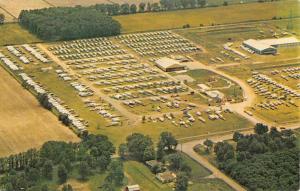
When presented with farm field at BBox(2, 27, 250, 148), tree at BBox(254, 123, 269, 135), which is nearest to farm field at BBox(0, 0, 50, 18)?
farm field at BBox(2, 27, 250, 148)

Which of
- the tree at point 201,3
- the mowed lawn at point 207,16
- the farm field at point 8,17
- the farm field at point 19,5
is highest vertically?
the farm field at point 19,5

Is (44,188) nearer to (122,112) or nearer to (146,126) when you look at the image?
(146,126)

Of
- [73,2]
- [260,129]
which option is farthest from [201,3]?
[260,129]

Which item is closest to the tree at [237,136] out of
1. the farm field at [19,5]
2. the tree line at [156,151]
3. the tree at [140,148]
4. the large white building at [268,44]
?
the tree line at [156,151]

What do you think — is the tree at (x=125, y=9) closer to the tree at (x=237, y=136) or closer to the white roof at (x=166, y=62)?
the white roof at (x=166, y=62)

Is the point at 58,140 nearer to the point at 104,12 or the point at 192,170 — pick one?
the point at 192,170

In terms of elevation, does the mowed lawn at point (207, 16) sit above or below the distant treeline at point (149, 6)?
below

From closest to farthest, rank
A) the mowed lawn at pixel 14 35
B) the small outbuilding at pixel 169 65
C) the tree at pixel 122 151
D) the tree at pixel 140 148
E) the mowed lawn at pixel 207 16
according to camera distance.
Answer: the tree at pixel 140 148 < the tree at pixel 122 151 < the small outbuilding at pixel 169 65 < the mowed lawn at pixel 14 35 < the mowed lawn at pixel 207 16
